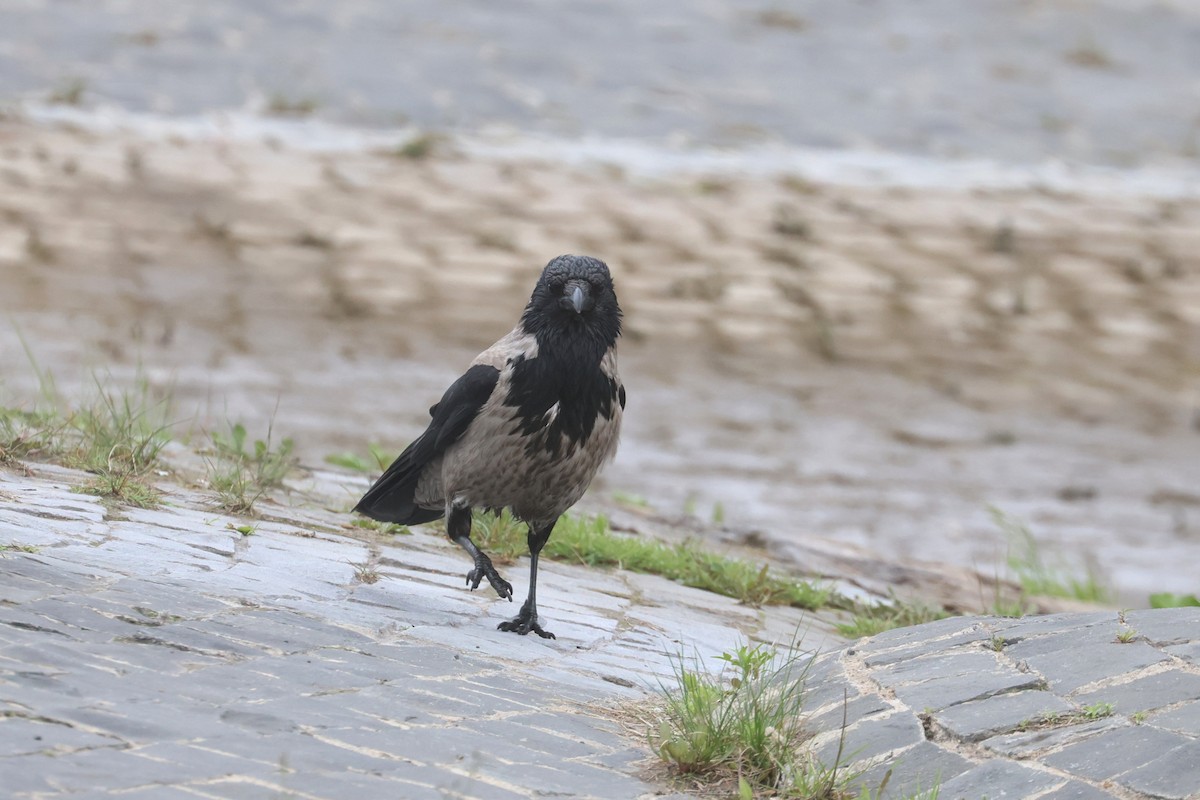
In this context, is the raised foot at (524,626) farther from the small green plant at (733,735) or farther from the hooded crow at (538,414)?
the small green plant at (733,735)

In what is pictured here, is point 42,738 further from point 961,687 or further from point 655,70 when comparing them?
point 655,70

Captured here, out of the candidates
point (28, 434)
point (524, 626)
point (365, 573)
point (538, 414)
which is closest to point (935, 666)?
point (524, 626)

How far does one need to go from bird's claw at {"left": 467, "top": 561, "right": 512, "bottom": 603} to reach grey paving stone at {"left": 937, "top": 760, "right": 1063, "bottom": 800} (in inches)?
81.1

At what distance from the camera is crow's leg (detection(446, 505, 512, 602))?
18.2ft

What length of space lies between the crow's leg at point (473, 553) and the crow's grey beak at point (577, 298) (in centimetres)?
90

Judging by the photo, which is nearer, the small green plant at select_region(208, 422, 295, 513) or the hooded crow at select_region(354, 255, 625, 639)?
the hooded crow at select_region(354, 255, 625, 639)

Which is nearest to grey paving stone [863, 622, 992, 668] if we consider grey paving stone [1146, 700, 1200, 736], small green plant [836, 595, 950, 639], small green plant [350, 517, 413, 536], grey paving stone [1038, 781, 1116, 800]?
grey paving stone [1146, 700, 1200, 736]

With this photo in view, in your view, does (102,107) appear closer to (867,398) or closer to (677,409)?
(677,409)

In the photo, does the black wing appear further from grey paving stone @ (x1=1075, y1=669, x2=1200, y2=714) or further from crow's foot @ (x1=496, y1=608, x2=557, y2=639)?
grey paving stone @ (x1=1075, y1=669, x2=1200, y2=714)

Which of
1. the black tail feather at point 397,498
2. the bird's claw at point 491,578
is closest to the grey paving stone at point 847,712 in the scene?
the bird's claw at point 491,578

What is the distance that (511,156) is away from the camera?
14.6 meters

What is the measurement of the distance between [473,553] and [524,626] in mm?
377

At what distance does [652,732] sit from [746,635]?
1727 millimetres

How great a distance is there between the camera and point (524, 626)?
5.44m
